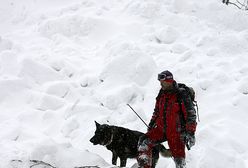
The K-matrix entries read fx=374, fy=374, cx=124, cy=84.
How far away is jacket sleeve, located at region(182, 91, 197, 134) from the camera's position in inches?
227

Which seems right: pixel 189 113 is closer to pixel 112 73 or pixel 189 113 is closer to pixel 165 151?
pixel 165 151

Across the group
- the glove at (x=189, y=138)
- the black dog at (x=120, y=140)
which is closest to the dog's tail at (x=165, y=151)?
the glove at (x=189, y=138)

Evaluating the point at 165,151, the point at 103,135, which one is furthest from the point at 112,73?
the point at 165,151

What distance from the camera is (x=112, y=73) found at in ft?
38.0

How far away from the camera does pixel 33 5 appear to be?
18.4 metres

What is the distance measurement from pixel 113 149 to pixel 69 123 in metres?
2.52

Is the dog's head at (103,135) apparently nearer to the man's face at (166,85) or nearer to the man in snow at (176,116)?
the man in snow at (176,116)

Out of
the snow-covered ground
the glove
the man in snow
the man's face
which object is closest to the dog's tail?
the man in snow

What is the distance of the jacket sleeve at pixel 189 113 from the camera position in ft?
18.9

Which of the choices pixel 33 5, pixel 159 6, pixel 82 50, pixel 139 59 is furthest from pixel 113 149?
pixel 33 5

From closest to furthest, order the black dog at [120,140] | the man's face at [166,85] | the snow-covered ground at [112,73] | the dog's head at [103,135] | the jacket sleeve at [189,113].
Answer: the jacket sleeve at [189,113]
the man's face at [166,85]
the black dog at [120,140]
the dog's head at [103,135]
the snow-covered ground at [112,73]

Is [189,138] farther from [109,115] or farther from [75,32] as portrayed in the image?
[75,32]

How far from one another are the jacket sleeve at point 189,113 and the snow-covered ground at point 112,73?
5.44ft

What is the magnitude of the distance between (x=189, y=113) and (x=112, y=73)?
19.8 feet
